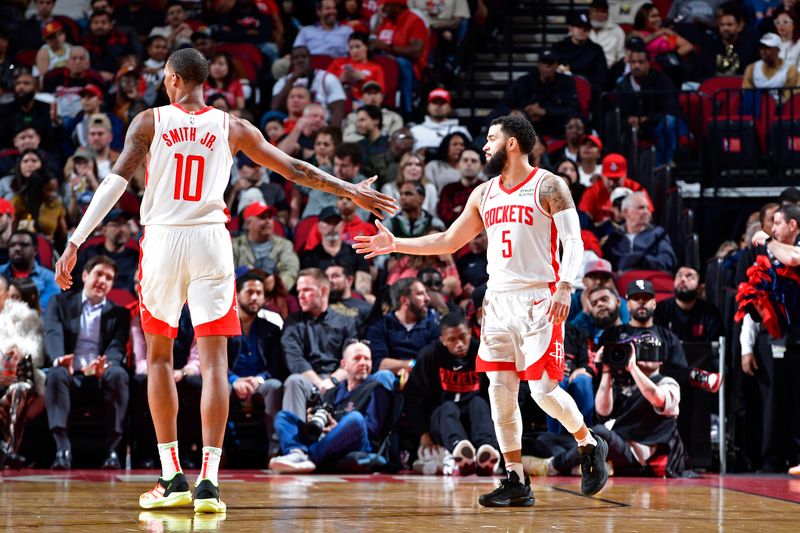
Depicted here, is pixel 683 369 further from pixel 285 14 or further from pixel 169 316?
pixel 285 14

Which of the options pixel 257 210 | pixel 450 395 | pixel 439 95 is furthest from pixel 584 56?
pixel 450 395

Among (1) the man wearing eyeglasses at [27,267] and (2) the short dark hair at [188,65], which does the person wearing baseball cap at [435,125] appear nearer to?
(1) the man wearing eyeglasses at [27,267]

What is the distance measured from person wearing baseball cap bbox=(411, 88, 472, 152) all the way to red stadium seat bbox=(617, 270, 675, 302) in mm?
3364

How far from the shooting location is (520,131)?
249 inches

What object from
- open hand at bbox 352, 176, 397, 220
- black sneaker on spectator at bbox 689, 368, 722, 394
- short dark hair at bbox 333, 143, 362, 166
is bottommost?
black sneaker on spectator at bbox 689, 368, 722, 394

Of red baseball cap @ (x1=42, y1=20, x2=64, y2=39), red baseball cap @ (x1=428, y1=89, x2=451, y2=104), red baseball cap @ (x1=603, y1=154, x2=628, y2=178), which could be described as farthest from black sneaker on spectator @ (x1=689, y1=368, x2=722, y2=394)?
red baseball cap @ (x1=42, y1=20, x2=64, y2=39)

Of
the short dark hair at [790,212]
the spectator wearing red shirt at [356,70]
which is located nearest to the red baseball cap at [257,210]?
the spectator wearing red shirt at [356,70]

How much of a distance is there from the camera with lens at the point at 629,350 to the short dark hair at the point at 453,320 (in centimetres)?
113

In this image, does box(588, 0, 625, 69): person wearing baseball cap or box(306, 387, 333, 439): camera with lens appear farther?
box(588, 0, 625, 69): person wearing baseball cap

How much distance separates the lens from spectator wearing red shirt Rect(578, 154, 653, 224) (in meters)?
11.5

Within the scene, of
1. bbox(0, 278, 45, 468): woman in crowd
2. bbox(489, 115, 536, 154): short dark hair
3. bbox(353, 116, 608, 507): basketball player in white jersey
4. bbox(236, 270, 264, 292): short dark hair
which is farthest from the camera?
bbox(236, 270, 264, 292): short dark hair

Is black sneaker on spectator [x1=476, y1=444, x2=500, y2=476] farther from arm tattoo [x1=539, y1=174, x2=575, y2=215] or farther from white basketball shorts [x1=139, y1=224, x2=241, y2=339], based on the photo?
white basketball shorts [x1=139, y1=224, x2=241, y2=339]

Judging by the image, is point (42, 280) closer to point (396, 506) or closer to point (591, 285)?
point (591, 285)

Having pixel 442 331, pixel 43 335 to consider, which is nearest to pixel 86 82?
pixel 43 335
